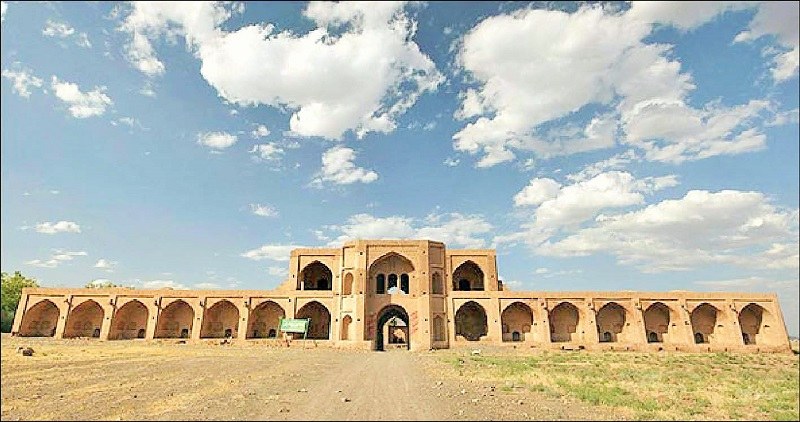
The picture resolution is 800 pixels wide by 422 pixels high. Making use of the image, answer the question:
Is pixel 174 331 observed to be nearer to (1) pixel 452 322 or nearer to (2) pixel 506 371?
(1) pixel 452 322

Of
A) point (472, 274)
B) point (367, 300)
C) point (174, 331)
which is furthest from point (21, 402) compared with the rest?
point (472, 274)

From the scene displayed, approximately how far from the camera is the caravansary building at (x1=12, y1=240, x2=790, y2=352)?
139ft

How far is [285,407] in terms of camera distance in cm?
1148

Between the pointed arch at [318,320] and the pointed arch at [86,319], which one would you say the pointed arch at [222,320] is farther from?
the pointed arch at [86,319]

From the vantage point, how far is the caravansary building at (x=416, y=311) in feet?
139

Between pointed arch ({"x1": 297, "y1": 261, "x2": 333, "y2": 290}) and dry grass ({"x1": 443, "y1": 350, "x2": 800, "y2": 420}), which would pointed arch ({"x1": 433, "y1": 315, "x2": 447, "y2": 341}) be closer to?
pointed arch ({"x1": 297, "y1": 261, "x2": 333, "y2": 290})

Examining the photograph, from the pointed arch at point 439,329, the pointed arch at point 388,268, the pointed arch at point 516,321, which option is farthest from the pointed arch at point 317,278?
the pointed arch at point 516,321

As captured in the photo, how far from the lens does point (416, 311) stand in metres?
42.6

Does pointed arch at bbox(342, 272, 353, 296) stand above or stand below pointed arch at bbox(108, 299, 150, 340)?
above

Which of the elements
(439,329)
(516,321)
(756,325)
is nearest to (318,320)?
(439,329)

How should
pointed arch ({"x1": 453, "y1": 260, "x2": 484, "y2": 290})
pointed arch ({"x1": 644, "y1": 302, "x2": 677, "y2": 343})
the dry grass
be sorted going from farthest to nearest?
pointed arch ({"x1": 453, "y1": 260, "x2": 484, "y2": 290}) < pointed arch ({"x1": 644, "y1": 302, "x2": 677, "y2": 343}) < the dry grass

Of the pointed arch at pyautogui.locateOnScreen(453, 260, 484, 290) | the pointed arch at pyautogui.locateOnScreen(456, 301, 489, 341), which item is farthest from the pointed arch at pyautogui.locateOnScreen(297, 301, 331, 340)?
the pointed arch at pyautogui.locateOnScreen(453, 260, 484, 290)

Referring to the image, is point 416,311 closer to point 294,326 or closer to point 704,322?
point 294,326

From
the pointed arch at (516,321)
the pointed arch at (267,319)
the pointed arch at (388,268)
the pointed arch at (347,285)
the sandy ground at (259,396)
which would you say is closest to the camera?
the sandy ground at (259,396)
